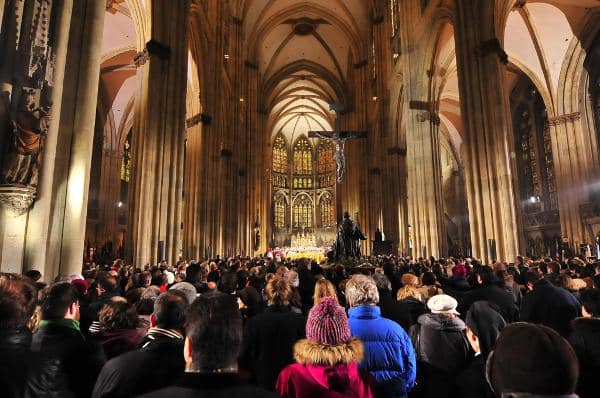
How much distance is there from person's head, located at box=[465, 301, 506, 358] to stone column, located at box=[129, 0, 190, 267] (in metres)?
10.9

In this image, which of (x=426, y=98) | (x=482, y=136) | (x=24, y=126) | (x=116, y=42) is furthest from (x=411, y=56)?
(x=24, y=126)

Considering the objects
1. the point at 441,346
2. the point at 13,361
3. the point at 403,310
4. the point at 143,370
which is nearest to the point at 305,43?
the point at 403,310

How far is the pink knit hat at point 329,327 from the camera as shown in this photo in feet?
6.19

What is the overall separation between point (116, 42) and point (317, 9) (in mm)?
20392

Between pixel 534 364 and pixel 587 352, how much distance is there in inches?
62.1

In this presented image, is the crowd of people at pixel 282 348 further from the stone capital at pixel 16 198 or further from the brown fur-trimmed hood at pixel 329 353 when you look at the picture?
the stone capital at pixel 16 198

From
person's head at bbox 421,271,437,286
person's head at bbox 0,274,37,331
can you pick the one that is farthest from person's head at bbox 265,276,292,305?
person's head at bbox 421,271,437,286

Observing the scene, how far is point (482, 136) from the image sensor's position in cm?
1306

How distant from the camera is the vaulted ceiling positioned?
32.9 metres

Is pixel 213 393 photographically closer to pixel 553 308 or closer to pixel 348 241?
pixel 553 308

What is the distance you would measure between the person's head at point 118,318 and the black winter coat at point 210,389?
1646 mm

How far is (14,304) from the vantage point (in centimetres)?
211

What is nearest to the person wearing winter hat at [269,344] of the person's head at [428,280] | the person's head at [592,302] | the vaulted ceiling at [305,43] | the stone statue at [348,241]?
the person's head at [592,302]

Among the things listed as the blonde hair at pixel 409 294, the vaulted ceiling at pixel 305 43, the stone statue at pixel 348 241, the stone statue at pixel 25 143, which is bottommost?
the blonde hair at pixel 409 294
